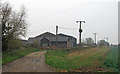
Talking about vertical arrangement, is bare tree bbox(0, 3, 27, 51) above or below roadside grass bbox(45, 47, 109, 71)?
above

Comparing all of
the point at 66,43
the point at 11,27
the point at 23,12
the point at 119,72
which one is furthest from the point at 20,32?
the point at 66,43

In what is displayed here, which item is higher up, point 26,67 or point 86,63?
point 86,63

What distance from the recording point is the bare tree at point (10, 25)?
75.5 ft

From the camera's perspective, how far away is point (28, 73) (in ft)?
30.1

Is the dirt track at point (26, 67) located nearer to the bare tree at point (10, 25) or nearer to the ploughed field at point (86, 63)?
the ploughed field at point (86, 63)

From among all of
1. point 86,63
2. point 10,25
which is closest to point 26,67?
point 86,63

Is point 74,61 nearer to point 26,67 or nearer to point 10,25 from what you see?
point 26,67

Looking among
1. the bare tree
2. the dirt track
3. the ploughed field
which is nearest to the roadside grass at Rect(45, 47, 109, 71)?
the ploughed field

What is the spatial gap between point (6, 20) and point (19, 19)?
10.9 feet

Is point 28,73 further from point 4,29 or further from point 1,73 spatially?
point 4,29

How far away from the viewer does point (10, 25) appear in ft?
80.3

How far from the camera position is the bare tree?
23.0 m

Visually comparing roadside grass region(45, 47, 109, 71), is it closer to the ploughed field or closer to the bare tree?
the ploughed field

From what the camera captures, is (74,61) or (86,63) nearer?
(86,63)
